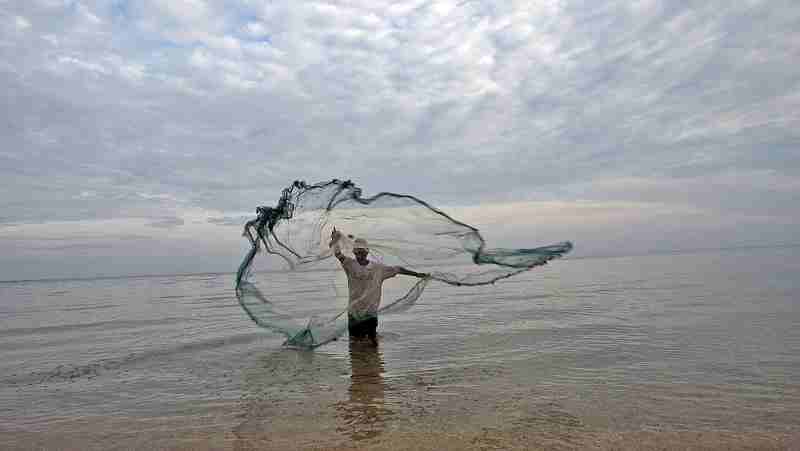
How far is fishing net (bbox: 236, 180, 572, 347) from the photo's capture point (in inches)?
369

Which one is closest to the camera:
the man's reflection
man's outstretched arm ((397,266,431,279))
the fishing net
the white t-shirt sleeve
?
the man's reflection

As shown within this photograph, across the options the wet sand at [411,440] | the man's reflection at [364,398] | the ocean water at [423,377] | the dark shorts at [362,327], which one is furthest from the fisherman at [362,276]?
the wet sand at [411,440]

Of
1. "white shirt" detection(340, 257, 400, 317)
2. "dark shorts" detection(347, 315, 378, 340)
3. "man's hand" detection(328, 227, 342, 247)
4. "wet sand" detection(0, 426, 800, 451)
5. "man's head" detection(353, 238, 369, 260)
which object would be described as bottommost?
"wet sand" detection(0, 426, 800, 451)

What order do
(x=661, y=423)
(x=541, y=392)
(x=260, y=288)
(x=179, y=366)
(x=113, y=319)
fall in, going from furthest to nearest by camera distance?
(x=113, y=319) → (x=260, y=288) → (x=179, y=366) → (x=541, y=392) → (x=661, y=423)

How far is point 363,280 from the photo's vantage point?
9.59 meters

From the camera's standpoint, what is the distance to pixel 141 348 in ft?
38.1

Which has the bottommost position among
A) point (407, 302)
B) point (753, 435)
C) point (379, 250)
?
point (753, 435)

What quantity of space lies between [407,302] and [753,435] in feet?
20.0

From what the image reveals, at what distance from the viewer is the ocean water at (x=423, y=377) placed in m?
5.84

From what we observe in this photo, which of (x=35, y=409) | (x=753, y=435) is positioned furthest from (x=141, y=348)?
(x=753, y=435)

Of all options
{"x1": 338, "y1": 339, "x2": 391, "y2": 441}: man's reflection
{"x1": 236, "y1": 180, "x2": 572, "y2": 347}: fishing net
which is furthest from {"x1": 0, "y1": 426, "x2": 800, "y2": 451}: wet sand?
{"x1": 236, "y1": 180, "x2": 572, "y2": 347}: fishing net

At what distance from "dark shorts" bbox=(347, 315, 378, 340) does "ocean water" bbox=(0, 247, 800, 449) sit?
1.21ft

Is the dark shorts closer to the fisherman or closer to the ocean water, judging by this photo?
the fisherman

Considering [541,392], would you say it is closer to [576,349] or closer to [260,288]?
[576,349]
